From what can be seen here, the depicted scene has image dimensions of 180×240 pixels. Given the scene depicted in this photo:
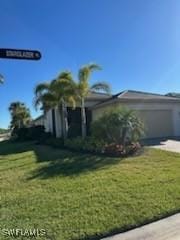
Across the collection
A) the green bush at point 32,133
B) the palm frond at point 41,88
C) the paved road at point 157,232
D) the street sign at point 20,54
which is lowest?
the paved road at point 157,232

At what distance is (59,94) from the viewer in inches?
754

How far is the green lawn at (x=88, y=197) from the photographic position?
4949 millimetres

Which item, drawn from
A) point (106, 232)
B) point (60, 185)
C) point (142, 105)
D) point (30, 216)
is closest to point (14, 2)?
point (60, 185)

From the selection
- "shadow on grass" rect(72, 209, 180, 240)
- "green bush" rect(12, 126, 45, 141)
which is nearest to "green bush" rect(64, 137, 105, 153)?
"shadow on grass" rect(72, 209, 180, 240)

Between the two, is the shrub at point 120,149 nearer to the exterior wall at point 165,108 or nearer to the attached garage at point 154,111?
the attached garage at point 154,111

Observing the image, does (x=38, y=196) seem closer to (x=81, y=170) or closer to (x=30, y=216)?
(x=30, y=216)

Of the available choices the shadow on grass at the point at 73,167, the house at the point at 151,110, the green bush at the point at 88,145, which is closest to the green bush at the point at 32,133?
the house at the point at 151,110

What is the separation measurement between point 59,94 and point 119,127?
23.8ft

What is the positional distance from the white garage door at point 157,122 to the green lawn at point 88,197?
10.0m

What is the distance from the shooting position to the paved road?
4.43 meters

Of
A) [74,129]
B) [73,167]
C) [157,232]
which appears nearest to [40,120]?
[74,129]

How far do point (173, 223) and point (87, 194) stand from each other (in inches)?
90.9

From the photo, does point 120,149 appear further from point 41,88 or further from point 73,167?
point 41,88

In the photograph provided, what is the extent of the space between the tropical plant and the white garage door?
20.6 feet
